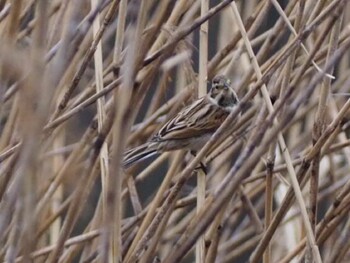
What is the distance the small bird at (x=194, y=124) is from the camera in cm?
194

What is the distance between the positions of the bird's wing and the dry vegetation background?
0.04 m

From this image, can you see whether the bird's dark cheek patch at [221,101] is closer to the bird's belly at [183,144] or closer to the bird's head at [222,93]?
the bird's head at [222,93]

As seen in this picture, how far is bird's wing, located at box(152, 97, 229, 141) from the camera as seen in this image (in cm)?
202

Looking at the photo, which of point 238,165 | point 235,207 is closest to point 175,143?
point 235,207

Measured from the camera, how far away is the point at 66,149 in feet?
7.37

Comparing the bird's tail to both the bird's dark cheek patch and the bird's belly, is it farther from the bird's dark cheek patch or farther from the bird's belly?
the bird's dark cheek patch

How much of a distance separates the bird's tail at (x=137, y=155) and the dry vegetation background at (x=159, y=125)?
0.05 m

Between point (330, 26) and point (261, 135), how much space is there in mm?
434

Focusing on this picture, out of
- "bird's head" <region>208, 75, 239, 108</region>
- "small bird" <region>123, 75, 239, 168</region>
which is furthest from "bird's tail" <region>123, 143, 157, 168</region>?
"bird's head" <region>208, 75, 239, 108</region>

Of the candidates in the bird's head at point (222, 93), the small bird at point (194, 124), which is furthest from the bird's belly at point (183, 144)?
the bird's head at point (222, 93)

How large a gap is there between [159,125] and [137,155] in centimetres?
29

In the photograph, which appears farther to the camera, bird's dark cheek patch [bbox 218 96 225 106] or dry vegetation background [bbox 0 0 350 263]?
bird's dark cheek patch [bbox 218 96 225 106]

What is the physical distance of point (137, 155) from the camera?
1913 millimetres

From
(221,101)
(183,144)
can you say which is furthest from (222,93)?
(183,144)
